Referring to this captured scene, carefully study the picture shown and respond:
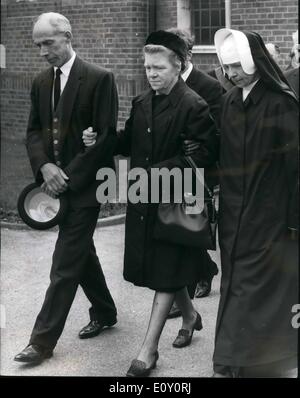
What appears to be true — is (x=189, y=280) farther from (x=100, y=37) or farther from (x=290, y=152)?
(x=100, y=37)

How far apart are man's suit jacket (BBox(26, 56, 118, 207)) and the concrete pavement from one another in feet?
3.24

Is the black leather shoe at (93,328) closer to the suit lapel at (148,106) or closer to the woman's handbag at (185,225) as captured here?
the woman's handbag at (185,225)

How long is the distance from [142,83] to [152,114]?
7.81 metres

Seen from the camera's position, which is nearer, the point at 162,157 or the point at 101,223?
the point at 162,157

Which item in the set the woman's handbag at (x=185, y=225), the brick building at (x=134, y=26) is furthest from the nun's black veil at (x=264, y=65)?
the brick building at (x=134, y=26)

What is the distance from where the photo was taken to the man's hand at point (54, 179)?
5289 millimetres

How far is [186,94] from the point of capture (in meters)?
4.99

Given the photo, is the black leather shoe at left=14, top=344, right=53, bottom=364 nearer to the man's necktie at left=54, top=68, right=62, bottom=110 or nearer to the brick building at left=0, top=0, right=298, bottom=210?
the man's necktie at left=54, top=68, right=62, bottom=110

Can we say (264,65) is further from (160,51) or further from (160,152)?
(160,152)

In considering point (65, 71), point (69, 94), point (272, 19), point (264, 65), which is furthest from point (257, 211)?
point (272, 19)

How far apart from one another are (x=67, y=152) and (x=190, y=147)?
922 mm

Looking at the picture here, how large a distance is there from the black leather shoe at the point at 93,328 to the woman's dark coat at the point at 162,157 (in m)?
0.75

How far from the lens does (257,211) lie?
450 cm
